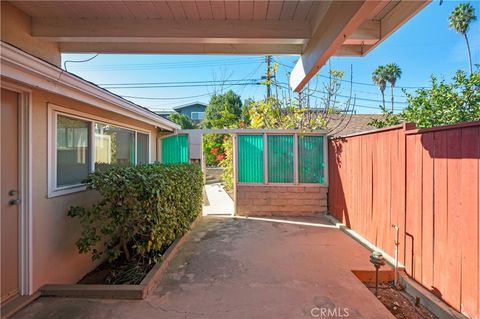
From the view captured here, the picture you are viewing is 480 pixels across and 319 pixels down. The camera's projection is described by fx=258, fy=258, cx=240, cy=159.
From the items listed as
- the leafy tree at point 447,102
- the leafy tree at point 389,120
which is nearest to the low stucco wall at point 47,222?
the leafy tree at point 389,120

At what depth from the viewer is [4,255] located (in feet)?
8.20

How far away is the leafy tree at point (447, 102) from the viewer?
18.7 feet

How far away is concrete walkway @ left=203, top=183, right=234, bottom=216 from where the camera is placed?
721 centimetres

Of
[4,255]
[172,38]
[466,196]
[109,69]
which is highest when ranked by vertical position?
[109,69]

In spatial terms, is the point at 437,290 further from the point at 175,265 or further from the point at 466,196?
the point at 175,265

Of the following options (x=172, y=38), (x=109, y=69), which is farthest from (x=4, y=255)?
(x=109, y=69)

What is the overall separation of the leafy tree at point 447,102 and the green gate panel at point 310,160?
2.29 meters

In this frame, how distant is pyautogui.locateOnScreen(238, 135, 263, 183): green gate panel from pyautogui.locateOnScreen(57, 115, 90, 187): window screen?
151 inches

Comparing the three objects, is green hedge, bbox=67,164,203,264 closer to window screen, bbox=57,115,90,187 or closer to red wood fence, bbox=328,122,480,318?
window screen, bbox=57,115,90,187

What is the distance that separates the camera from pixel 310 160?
6793 millimetres

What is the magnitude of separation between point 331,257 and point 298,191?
111 inches

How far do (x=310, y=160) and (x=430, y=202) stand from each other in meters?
3.88

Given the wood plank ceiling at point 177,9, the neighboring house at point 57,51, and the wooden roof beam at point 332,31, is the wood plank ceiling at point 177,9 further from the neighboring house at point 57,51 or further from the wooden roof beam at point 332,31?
the wooden roof beam at point 332,31

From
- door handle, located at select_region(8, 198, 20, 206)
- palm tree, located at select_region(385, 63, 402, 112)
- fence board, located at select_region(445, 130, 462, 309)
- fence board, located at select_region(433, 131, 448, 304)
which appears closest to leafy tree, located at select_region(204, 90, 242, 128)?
door handle, located at select_region(8, 198, 20, 206)
